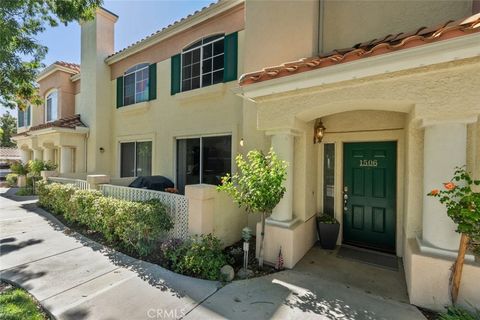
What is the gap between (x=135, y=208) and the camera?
18.2 feet

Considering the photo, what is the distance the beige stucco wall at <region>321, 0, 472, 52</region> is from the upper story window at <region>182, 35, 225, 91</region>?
11.4 feet

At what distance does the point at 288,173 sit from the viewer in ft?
16.3

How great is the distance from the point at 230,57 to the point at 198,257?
600 cm

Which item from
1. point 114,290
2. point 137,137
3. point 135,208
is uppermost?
point 137,137

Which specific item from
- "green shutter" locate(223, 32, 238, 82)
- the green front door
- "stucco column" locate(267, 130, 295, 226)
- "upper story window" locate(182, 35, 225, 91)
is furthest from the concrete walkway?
"upper story window" locate(182, 35, 225, 91)

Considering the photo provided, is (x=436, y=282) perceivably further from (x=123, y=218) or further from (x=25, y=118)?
(x=25, y=118)

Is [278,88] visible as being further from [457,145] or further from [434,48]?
[457,145]

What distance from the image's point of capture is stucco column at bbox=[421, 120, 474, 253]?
3361 mm

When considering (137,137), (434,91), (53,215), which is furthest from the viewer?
(137,137)

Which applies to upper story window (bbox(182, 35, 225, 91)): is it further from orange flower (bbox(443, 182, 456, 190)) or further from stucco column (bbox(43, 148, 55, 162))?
stucco column (bbox(43, 148, 55, 162))

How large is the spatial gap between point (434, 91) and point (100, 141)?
1280cm

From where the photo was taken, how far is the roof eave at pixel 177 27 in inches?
302

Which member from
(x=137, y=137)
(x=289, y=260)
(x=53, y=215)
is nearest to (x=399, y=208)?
(x=289, y=260)

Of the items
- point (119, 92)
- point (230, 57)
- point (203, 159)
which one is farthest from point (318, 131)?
point (119, 92)
